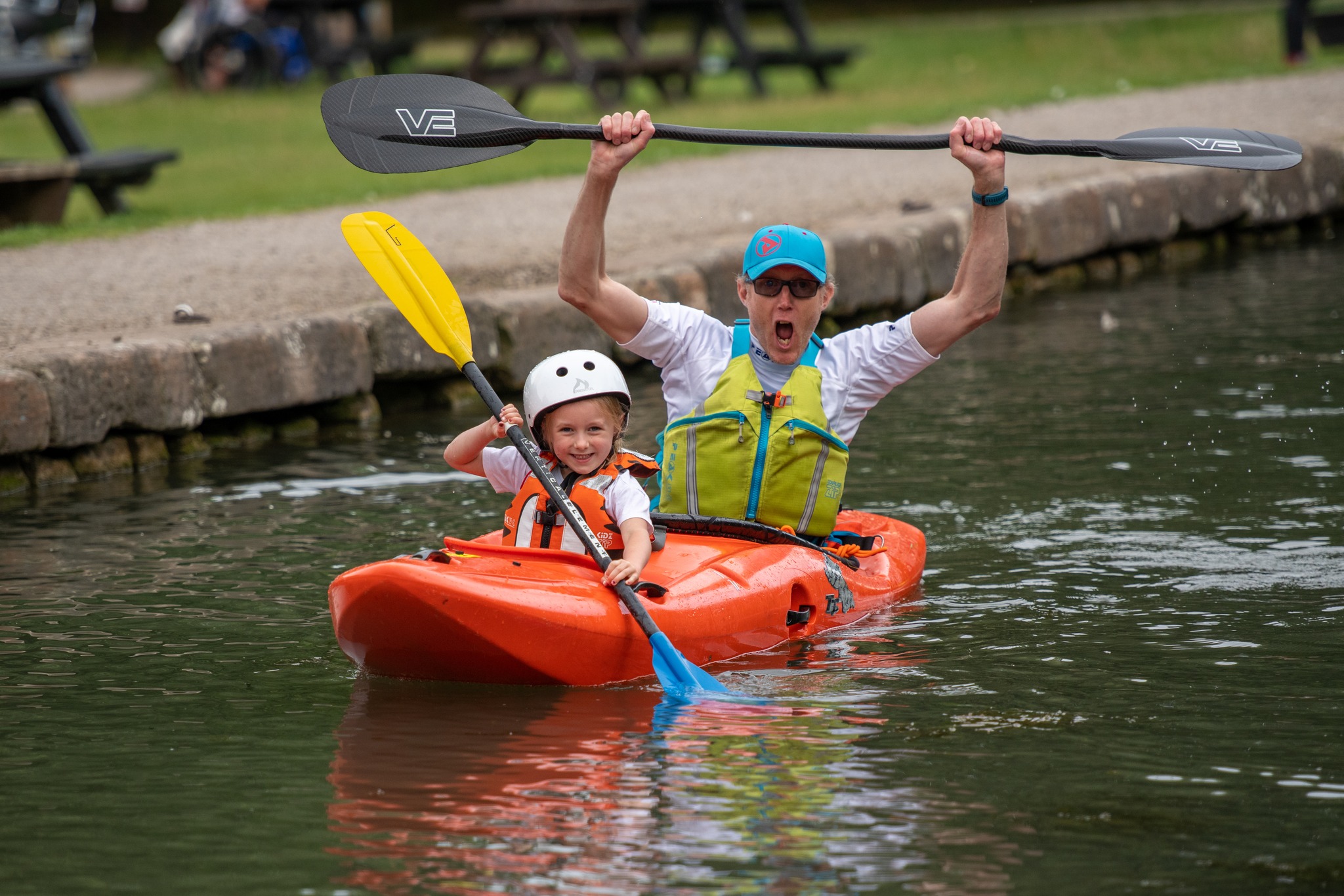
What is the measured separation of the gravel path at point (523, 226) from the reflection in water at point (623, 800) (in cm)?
364

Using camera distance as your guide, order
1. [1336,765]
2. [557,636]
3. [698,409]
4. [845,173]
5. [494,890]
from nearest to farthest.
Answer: [494,890]
[1336,765]
[557,636]
[698,409]
[845,173]

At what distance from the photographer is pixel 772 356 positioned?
15.9ft

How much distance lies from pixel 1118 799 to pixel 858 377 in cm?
176

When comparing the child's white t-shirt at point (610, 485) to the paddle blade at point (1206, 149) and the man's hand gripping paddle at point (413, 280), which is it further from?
the paddle blade at point (1206, 149)

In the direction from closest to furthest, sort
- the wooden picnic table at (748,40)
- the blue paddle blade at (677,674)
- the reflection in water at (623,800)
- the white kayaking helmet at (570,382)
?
the reflection in water at (623,800) → the blue paddle blade at (677,674) → the white kayaking helmet at (570,382) → the wooden picnic table at (748,40)

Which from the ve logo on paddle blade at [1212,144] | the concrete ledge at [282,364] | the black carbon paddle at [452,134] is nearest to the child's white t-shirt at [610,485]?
the black carbon paddle at [452,134]

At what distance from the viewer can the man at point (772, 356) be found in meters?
4.69

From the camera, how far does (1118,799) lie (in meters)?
3.39

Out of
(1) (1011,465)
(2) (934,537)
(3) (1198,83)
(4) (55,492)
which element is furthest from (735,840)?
(3) (1198,83)

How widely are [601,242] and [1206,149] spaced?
170cm

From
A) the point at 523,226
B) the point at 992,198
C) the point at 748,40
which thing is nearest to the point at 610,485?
the point at 992,198

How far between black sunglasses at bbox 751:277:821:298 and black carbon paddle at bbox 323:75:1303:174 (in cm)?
38

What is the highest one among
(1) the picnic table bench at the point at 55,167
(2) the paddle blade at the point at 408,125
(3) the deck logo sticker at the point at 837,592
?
(1) the picnic table bench at the point at 55,167

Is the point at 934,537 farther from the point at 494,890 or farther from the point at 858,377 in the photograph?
the point at 494,890
